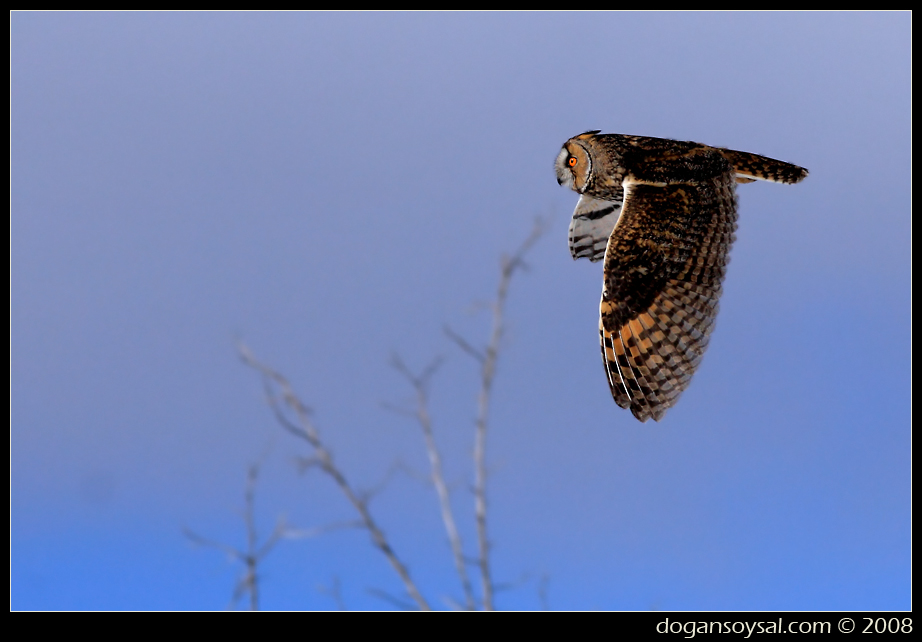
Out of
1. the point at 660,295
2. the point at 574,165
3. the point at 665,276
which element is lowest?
the point at 660,295

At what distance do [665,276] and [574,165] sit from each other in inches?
54.5

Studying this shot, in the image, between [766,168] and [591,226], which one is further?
[591,226]

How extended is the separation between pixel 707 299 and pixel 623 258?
1.93 ft

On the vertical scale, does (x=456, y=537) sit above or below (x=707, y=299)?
below

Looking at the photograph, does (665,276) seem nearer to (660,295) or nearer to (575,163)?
(660,295)

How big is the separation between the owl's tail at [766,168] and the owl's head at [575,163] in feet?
3.14

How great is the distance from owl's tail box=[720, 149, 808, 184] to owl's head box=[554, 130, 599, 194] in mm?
957

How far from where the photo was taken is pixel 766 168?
6.63 m

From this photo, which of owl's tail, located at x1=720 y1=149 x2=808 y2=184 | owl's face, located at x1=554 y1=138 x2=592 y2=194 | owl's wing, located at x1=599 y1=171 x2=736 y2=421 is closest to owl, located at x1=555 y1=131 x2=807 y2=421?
owl's wing, located at x1=599 y1=171 x2=736 y2=421

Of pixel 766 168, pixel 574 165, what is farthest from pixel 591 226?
pixel 766 168
